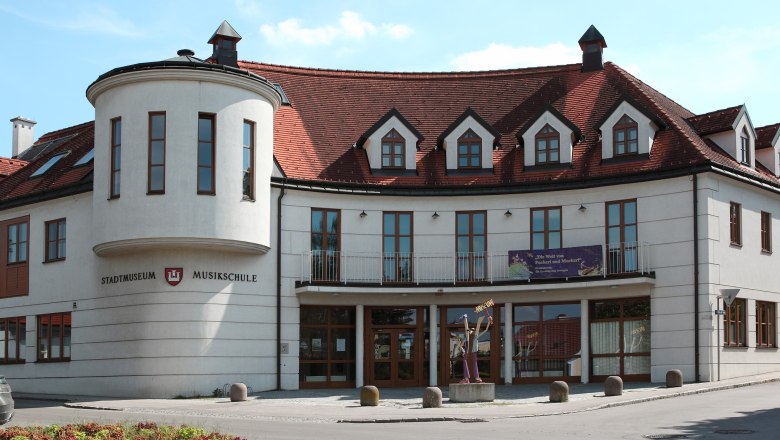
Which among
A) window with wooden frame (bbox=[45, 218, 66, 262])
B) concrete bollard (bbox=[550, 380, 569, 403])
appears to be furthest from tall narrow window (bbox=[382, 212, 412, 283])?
window with wooden frame (bbox=[45, 218, 66, 262])

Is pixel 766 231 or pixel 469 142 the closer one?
pixel 766 231

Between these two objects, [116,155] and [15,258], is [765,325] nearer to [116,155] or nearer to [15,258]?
[116,155]

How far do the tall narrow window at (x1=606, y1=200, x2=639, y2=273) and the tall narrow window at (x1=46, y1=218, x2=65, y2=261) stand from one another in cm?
1738

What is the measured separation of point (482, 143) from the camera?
1379 inches

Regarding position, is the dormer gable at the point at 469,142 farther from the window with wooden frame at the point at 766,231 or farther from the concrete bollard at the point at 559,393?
the concrete bollard at the point at 559,393

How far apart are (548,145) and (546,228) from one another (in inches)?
107

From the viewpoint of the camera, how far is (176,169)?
1192 inches

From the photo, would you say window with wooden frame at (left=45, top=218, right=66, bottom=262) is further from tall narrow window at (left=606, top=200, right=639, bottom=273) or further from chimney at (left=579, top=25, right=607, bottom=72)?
chimney at (left=579, top=25, right=607, bottom=72)

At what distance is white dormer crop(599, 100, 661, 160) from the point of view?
3266 centimetres

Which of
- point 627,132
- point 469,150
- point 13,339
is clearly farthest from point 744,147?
point 13,339

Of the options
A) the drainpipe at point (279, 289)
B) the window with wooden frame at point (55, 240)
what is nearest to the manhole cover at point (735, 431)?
the drainpipe at point (279, 289)

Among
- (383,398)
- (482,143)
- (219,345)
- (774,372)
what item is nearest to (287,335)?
(219,345)

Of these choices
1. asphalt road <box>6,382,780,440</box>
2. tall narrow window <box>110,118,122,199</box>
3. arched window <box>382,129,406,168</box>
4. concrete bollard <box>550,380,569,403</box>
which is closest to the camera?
asphalt road <box>6,382,780,440</box>

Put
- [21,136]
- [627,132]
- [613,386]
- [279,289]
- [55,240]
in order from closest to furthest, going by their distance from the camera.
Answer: [613,386] → [279,289] → [627,132] → [55,240] → [21,136]
